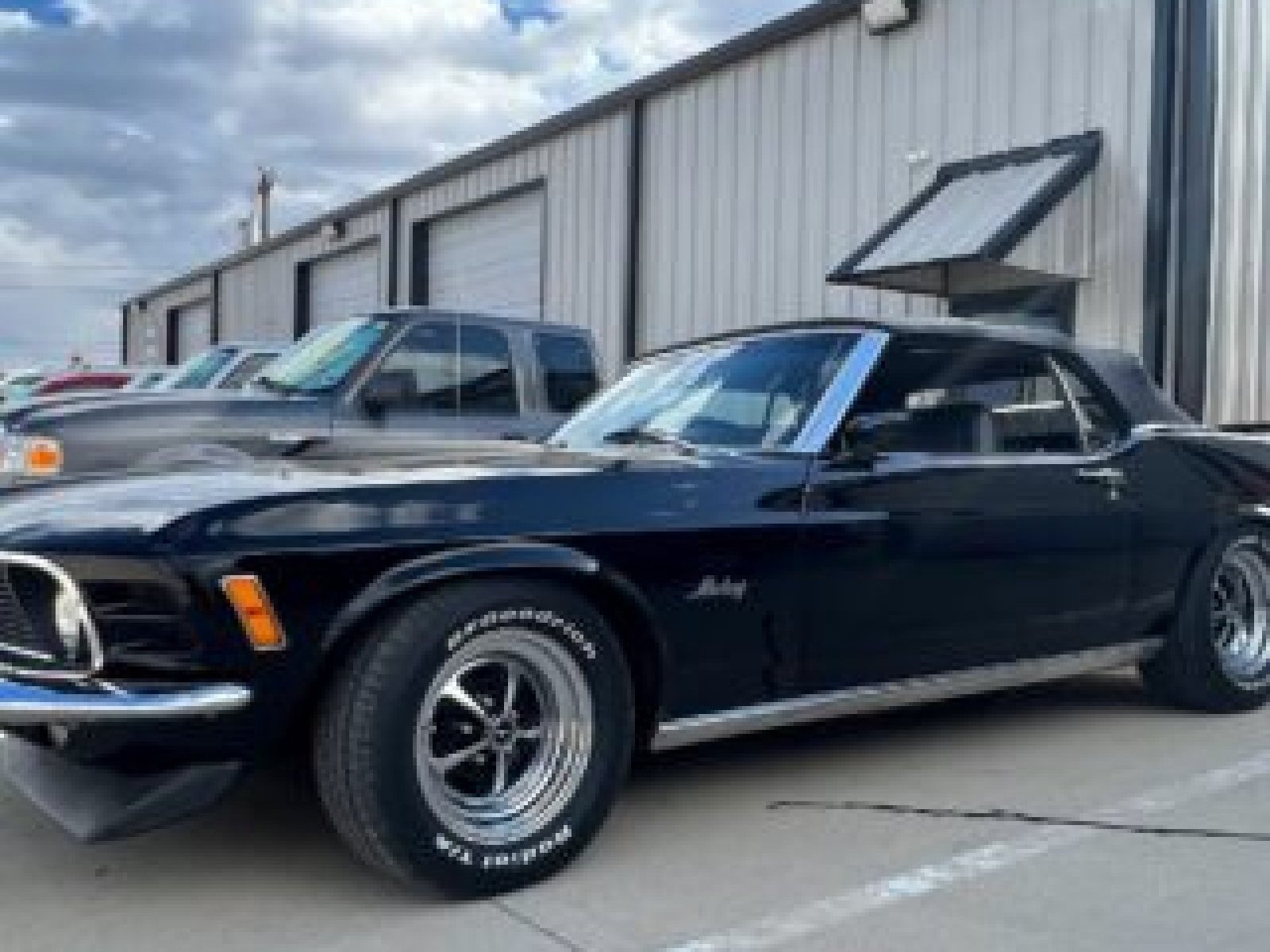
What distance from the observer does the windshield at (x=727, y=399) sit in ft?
15.3

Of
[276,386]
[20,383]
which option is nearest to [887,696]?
[276,386]

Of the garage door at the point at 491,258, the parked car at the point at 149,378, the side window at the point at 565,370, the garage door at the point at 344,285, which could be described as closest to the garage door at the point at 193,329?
the garage door at the point at 344,285

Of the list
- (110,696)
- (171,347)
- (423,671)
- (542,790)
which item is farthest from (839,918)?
(171,347)

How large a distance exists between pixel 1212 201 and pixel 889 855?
26.8ft

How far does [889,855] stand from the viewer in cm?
400

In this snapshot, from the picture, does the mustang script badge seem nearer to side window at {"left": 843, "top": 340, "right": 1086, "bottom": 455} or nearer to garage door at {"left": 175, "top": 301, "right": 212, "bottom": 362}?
side window at {"left": 843, "top": 340, "right": 1086, "bottom": 455}

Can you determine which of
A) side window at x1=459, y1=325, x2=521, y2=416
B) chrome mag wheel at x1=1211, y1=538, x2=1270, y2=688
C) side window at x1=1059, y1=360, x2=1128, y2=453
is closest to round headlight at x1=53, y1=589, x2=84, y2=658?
side window at x1=1059, y1=360, x2=1128, y2=453

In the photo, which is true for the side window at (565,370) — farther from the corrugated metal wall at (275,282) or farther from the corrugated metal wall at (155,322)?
the corrugated metal wall at (155,322)

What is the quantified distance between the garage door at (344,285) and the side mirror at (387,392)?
14936 mm

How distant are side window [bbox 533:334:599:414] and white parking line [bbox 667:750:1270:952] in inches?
203

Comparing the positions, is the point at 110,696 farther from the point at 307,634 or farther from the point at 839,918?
the point at 839,918

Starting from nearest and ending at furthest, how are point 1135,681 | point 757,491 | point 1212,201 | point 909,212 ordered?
point 757,491, point 1135,681, point 1212,201, point 909,212

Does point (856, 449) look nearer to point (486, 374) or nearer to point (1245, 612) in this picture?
point (1245, 612)

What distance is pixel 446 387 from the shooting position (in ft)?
28.8
